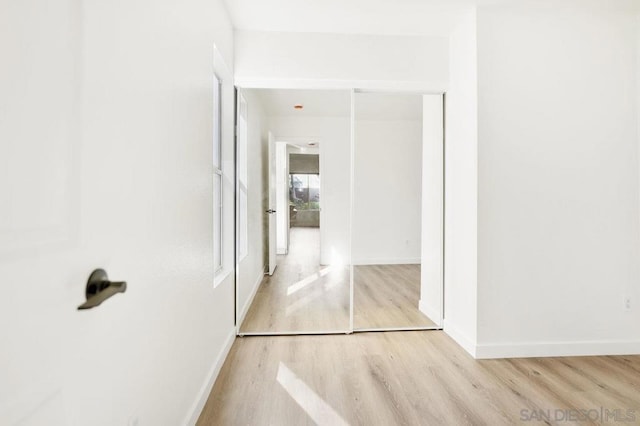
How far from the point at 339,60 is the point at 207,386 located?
2.70 metres

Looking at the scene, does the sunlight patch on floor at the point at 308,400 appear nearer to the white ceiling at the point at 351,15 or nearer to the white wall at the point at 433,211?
the white wall at the point at 433,211

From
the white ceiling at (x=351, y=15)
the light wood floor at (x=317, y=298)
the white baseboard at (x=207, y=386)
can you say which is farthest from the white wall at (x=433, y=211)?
the white baseboard at (x=207, y=386)

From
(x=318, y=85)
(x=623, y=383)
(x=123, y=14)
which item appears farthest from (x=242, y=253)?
(x=623, y=383)

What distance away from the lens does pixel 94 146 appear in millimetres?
912

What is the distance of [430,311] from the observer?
3262 mm

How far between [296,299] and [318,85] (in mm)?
2117

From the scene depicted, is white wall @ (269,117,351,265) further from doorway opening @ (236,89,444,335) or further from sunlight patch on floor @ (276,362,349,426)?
sunlight patch on floor @ (276,362,349,426)

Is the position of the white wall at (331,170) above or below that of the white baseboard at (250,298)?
above

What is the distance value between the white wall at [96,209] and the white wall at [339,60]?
116cm

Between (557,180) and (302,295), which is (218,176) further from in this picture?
(557,180)

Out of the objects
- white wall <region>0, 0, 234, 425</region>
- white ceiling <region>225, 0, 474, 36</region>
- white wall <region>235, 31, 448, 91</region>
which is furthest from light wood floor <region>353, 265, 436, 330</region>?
white ceiling <region>225, 0, 474, 36</region>

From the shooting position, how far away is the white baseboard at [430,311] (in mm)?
3097

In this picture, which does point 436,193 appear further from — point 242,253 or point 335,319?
point 242,253

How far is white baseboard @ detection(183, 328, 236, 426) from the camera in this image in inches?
67.3
